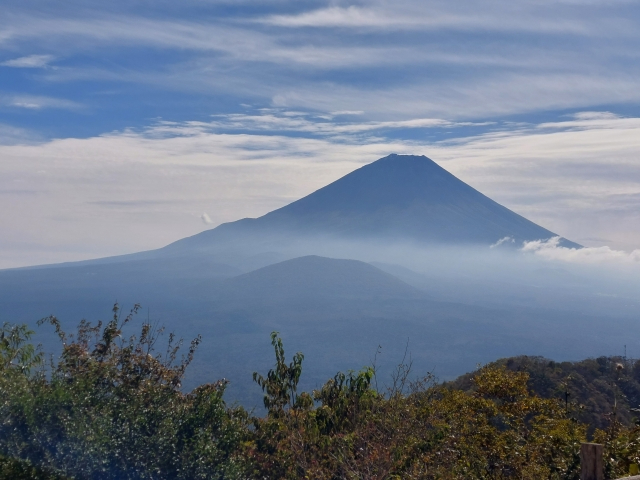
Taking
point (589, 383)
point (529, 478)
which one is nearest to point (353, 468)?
point (529, 478)

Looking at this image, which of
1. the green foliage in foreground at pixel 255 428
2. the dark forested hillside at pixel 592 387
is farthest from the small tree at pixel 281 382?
the dark forested hillside at pixel 592 387

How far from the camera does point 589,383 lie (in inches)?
793

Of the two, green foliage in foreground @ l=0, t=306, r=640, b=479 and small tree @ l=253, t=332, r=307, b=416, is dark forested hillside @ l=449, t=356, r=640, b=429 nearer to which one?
green foliage in foreground @ l=0, t=306, r=640, b=479

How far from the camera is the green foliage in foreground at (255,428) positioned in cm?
748

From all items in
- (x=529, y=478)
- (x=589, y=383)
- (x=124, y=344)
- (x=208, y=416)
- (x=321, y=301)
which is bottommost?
(x=321, y=301)

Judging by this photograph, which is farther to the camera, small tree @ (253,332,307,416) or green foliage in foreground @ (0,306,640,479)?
small tree @ (253,332,307,416)

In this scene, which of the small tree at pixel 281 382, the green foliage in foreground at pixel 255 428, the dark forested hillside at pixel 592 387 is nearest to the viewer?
the green foliage in foreground at pixel 255 428

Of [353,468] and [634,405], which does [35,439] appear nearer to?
[353,468]

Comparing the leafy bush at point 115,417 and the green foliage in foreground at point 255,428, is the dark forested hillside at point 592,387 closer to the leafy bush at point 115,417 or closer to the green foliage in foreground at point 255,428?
the green foliage in foreground at point 255,428

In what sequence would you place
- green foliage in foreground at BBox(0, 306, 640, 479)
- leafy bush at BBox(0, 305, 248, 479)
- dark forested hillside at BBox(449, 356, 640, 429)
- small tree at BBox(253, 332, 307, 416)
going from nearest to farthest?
1. leafy bush at BBox(0, 305, 248, 479)
2. green foliage in foreground at BBox(0, 306, 640, 479)
3. small tree at BBox(253, 332, 307, 416)
4. dark forested hillside at BBox(449, 356, 640, 429)

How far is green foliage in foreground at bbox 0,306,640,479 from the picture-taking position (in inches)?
294

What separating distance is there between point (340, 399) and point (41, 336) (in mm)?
89927

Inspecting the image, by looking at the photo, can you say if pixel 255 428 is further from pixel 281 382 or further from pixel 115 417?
pixel 115 417

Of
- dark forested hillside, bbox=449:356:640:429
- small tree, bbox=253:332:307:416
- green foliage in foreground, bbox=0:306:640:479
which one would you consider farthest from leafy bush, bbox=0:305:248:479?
dark forested hillside, bbox=449:356:640:429
